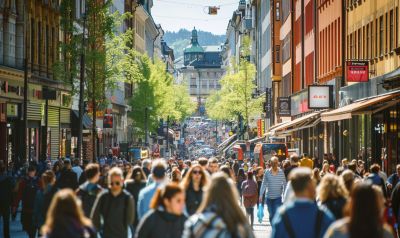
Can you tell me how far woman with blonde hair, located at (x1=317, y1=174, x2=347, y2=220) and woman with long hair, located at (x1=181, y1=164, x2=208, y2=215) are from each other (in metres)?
4.25

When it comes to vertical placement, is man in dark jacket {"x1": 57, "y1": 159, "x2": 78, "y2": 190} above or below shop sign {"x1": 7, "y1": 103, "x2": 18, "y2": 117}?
below

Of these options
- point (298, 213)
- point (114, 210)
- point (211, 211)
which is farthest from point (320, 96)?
point (211, 211)

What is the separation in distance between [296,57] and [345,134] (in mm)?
28463

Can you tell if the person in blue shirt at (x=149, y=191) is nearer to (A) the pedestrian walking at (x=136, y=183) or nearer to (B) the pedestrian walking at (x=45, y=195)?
(A) the pedestrian walking at (x=136, y=183)

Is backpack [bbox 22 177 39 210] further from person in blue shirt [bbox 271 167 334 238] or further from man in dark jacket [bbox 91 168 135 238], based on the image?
person in blue shirt [bbox 271 167 334 238]

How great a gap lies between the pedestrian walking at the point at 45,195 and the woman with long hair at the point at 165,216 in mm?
8614

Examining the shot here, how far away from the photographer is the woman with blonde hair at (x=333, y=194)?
13711 millimetres

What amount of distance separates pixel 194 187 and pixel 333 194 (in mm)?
4659

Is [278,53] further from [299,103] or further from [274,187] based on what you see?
[274,187]

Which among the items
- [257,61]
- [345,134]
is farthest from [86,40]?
[257,61]

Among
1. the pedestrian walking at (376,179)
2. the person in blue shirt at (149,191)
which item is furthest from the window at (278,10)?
the person in blue shirt at (149,191)

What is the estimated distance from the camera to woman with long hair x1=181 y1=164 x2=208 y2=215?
1800 centimetres

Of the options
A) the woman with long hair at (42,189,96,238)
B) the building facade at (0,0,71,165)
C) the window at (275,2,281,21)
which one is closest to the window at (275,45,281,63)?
the window at (275,2,281,21)

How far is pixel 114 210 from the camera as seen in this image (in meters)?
15.4
